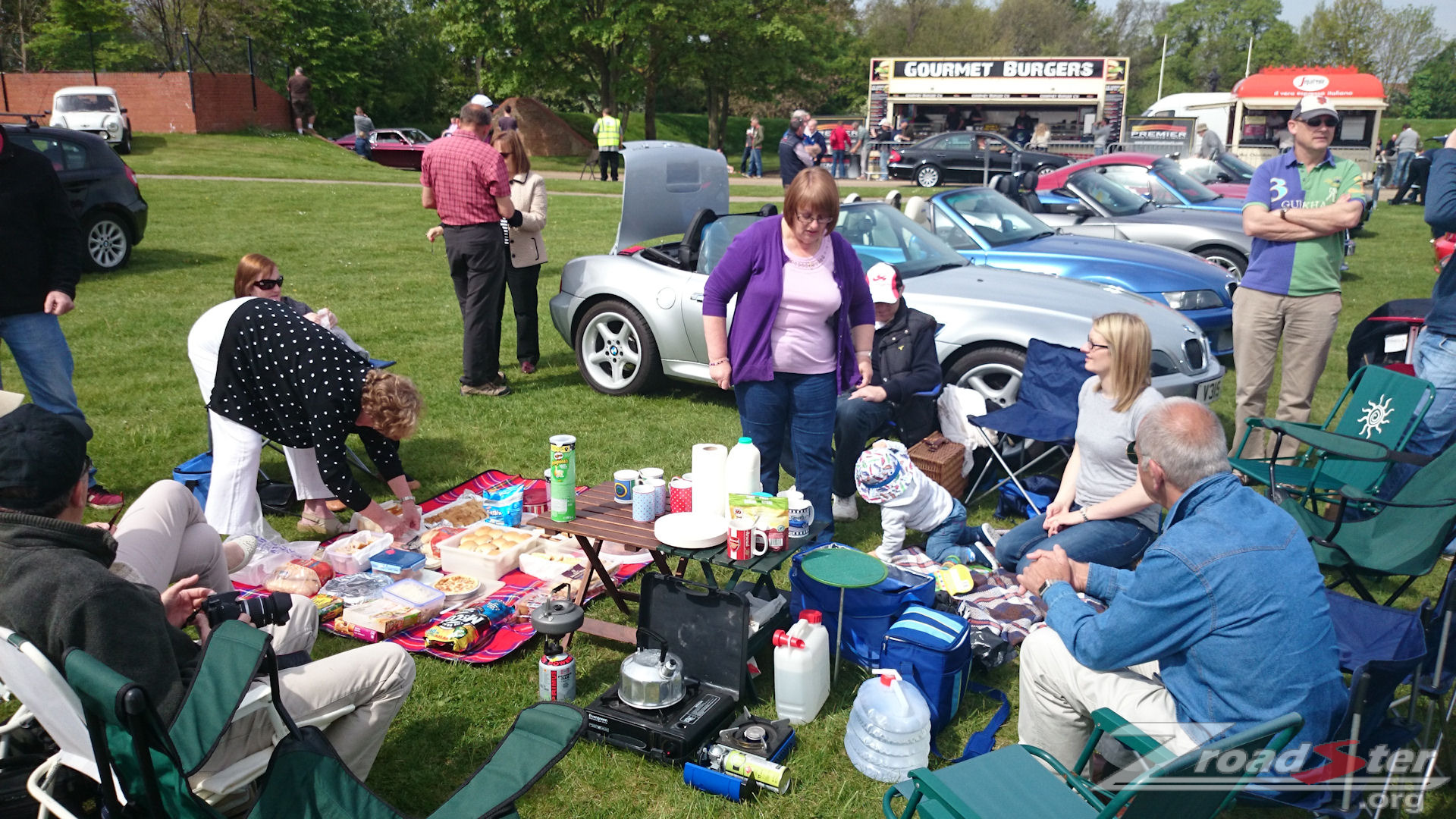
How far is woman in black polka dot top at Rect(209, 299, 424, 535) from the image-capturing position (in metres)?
4.29

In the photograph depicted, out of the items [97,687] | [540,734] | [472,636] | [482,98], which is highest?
[482,98]

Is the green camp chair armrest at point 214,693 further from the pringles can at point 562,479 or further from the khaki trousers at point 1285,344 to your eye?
the khaki trousers at point 1285,344

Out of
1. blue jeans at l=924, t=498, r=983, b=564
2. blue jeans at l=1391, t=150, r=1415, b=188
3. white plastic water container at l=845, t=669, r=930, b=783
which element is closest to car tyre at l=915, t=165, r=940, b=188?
blue jeans at l=1391, t=150, r=1415, b=188

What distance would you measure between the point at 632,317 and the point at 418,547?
8.85 ft

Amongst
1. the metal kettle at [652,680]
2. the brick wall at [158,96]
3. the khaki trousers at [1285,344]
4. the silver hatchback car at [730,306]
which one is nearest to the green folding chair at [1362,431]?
the khaki trousers at [1285,344]

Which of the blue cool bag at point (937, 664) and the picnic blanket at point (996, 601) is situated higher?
the blue cool bag at point (937, 664)

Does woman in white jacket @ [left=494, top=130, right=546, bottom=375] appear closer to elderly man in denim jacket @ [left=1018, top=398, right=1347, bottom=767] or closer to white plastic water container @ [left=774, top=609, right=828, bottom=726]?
white plastic water container @ [left=774, top=609, right=828, bottom=726]

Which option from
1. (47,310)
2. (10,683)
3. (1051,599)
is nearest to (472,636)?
(10,683)

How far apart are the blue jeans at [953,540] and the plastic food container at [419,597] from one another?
97.4 inches

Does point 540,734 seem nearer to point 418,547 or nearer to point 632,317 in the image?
point 418,547

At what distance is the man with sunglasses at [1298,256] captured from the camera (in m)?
5.45

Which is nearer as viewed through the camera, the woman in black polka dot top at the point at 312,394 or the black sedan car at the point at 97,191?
the woman in black polka dot top at the point at 312,394

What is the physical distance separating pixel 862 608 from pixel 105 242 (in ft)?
38.1

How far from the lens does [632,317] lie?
279 inches
